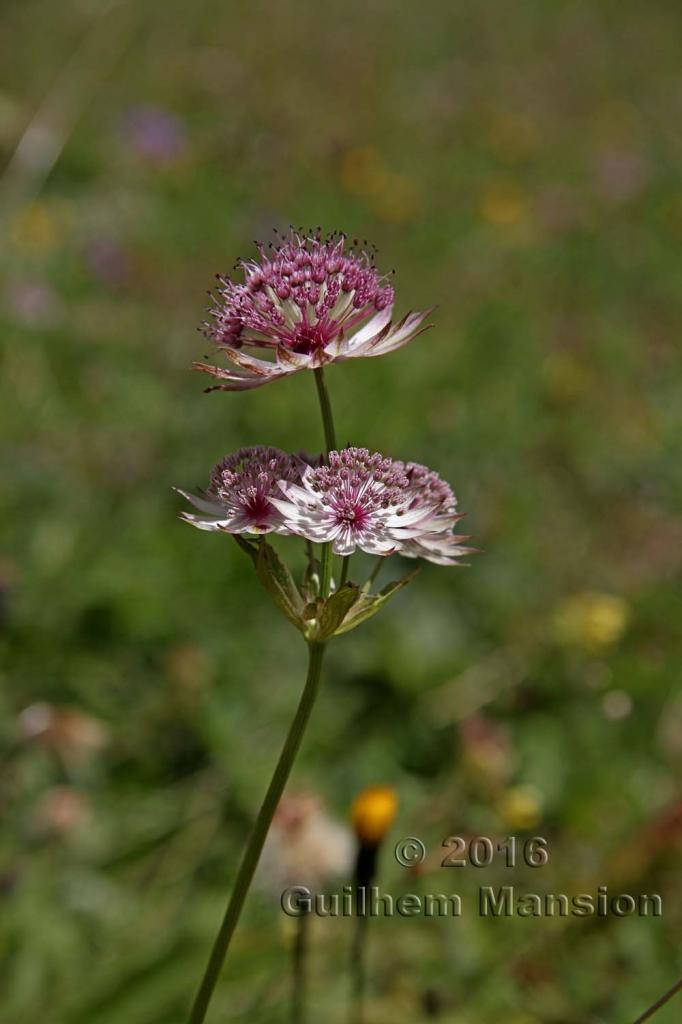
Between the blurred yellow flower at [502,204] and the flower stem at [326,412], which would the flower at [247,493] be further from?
the blurred yellow flower at [502,204]

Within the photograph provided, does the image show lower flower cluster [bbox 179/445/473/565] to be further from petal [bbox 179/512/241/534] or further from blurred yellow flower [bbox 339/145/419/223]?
blurred yellow flower [bbox 339/145/419/223]

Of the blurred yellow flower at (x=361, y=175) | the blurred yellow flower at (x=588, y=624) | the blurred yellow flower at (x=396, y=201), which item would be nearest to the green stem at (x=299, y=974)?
the blurred yellow flower at (x=588, y=624)

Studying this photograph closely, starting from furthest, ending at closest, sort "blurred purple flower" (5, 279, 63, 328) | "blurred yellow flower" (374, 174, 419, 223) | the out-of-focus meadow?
"blurred yellow flower" (374, 174, 419, 223), "blurred purple flower" (5, 279, 63, 328), the out-of-focus meadow

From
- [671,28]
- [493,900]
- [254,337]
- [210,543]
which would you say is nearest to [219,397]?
[210,543]

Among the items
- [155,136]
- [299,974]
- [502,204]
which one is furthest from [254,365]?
[155,136]

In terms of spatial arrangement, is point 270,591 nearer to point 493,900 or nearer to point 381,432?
point 493,900

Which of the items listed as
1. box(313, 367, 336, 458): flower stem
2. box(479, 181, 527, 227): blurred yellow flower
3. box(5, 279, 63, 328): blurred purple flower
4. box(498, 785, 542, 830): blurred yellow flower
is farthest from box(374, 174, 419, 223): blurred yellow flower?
box(313, 367, 336, 458): flower stem
